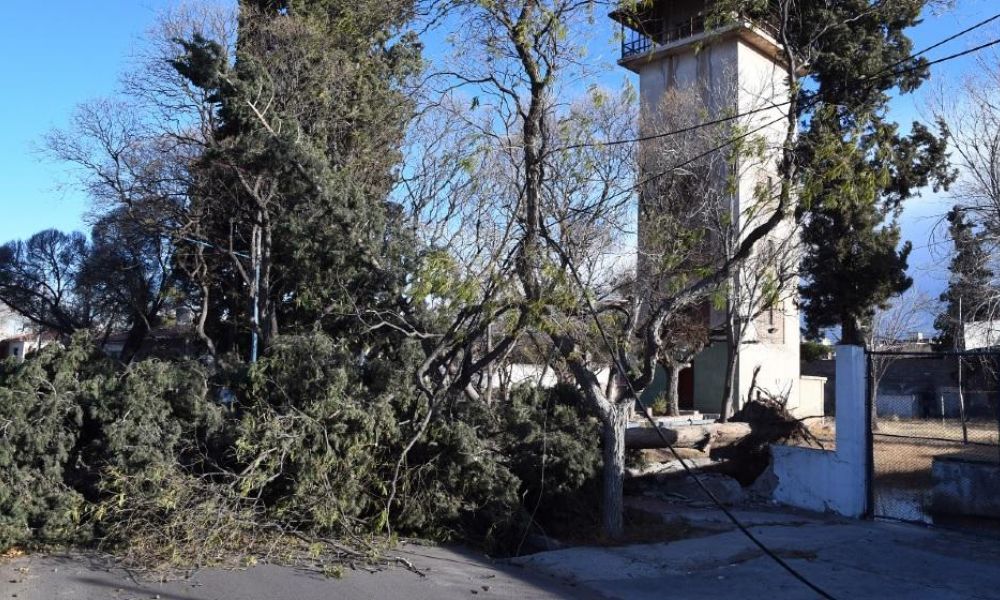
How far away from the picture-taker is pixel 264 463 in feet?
28.6

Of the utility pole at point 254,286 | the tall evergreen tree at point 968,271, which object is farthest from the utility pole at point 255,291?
the tall evergreen tree at point 968,271

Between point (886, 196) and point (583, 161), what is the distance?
17162mm

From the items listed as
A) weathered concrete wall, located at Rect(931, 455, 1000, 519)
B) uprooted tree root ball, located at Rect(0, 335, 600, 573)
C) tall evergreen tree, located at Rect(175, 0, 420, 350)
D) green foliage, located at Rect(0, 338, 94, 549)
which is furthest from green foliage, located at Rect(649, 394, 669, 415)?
green foliage, located at Rect(0, 338, 94, 549)

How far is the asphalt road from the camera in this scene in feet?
22.5

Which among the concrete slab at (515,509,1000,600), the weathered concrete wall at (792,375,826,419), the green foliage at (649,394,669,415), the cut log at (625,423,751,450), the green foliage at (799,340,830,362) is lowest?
the concrete slab at (515,509,1000,600)

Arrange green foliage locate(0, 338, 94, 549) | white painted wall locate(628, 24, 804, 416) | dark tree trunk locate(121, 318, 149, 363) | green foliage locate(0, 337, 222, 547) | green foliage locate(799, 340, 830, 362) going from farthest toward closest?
green foliage locate(799, 340, 830, 362) → dark tree trunk locate(121, 318, 149, 363) → white painted wall locate(628, 24, 804, 416) → green foliage locate(0, 337, 222, 547) → green foliage locate(0, 338, 94, 549)

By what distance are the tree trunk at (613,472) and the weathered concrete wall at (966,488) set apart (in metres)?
A: 4.65

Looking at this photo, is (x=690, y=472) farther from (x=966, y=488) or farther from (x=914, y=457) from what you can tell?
(x=914, y=457)

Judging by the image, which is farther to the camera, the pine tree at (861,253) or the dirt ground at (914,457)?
the pine tree at (861,253)

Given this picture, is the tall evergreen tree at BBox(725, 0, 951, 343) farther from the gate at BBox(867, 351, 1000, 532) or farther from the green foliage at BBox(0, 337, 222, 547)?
the green foliage at BBox(0, 337, 222, 547)

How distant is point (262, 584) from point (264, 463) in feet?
5.82

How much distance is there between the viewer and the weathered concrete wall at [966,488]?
10.5 meters

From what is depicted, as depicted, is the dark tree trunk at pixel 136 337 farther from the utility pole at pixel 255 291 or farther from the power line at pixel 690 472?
the power line at pixel 690 472

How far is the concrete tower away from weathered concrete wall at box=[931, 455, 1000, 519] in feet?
15.3
